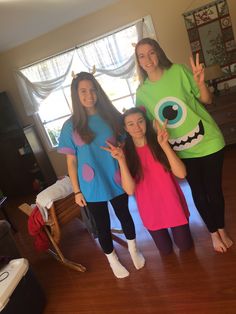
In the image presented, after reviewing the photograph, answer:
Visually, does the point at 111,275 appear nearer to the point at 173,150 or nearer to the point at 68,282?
the point at 68,282

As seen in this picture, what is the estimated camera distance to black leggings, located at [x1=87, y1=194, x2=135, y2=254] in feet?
5.76

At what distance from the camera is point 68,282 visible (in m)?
2.06

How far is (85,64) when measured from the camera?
4082 millimetres

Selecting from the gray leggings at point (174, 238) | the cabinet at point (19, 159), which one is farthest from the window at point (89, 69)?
the gray leggings at point (174, 238)

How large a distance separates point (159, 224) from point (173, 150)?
492mm

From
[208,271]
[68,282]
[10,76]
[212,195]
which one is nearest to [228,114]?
[212,195]

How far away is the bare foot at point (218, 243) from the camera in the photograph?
1794 millimetres

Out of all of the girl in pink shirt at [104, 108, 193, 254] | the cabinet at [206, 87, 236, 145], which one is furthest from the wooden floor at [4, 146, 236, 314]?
the cabinet at [206, 87, 236, 145]

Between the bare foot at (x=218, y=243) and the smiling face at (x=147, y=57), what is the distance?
3.48ft

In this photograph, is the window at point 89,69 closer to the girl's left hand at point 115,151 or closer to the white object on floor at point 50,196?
the white object on floor at point 50,196

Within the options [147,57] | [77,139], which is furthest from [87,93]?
[147,57]

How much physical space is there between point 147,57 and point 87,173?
27.9 inches

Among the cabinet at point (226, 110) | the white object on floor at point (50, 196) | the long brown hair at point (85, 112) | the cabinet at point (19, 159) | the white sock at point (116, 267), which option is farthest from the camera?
the cabinet at point (19, 159)

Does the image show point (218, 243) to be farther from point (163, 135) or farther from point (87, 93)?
point (87, 93)
